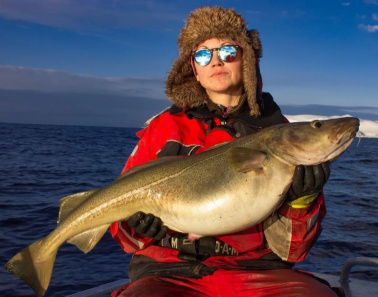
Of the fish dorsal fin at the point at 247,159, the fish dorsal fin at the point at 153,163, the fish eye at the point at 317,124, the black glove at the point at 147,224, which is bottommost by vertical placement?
the black glove at the point at 147,224

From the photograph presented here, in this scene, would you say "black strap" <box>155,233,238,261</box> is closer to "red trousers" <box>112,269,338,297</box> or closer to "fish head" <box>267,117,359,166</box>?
"red trousers" <box>112,269,338,297</box>

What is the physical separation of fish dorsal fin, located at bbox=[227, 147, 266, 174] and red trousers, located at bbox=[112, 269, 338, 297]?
1041 mm

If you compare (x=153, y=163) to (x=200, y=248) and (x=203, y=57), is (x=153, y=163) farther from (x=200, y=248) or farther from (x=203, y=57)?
(x=203, y=57)

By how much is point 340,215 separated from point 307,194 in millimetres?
10252

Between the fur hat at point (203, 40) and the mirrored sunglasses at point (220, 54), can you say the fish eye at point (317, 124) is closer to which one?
the fur hat at point (203, 40)

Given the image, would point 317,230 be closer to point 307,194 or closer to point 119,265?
point 307,194

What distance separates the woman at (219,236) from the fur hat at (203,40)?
0.01m

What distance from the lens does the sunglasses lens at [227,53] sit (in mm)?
4750

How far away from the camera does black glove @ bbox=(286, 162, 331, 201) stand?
3340 millimetres

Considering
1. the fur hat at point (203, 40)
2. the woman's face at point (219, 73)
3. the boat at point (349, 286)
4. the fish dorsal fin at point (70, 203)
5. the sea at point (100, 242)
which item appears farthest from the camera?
the sea at point (100, 242)

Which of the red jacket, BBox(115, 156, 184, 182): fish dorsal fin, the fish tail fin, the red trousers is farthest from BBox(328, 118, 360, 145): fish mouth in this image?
the fish tail fin

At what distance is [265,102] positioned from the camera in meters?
4.96

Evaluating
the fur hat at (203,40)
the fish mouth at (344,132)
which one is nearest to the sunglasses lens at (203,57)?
the fur hat at (203,40)

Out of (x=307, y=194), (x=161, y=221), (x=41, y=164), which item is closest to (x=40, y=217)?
(x=161, y=221)
